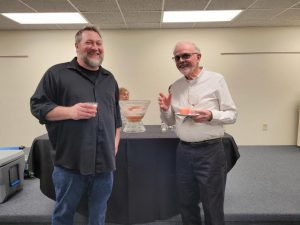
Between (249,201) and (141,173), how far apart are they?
1110 millimetres

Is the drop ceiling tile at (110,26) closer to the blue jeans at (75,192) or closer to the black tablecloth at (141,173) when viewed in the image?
the black tablecloth at (141,173)

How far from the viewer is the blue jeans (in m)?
1.37

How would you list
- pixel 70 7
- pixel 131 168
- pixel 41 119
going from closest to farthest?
pixel 41 119 → pixel 131 168 → pixel 70 7

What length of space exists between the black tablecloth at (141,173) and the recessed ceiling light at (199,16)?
2453 mm

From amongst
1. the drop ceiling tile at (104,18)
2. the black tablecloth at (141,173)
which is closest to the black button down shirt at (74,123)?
the black tablecloth at (141,173)

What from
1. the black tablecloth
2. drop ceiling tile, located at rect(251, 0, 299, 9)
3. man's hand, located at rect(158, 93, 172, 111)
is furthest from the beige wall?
man's hand, located at rect(158, 93, 172, 111)

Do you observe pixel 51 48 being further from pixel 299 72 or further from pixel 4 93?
pixel 299 72

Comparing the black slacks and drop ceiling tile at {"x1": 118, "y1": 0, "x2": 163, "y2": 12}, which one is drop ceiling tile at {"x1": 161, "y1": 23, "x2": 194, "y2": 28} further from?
the black slacks

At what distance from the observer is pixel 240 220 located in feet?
7.12

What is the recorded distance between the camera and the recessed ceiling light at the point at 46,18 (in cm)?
384

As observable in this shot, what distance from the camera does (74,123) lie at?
4.35ft

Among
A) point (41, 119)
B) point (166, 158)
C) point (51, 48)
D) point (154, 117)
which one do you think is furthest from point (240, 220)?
point (51, 48)

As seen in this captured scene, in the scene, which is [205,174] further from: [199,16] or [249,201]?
[199,16]

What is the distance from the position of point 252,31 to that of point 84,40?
4217mm
